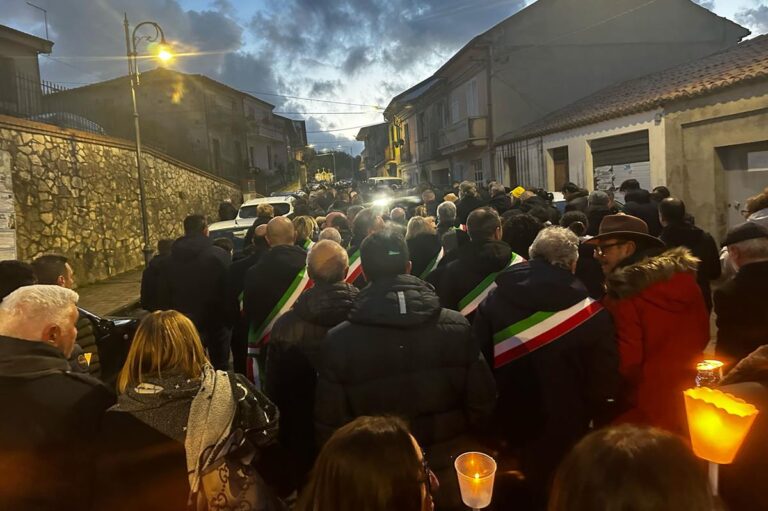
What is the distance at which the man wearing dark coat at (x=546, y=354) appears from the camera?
2.84m

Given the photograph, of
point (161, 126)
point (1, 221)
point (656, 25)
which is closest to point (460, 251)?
point (1, 221)

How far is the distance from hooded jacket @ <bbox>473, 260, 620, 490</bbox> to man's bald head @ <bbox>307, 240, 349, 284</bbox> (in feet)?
2.91

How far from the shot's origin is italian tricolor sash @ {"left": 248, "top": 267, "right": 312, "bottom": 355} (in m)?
4.18

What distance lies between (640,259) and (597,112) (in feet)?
47.4

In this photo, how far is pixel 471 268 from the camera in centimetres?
408

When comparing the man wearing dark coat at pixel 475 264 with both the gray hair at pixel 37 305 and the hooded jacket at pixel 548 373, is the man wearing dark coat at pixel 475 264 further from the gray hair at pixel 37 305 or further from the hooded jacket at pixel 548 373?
the gray hair at pixel 37 305

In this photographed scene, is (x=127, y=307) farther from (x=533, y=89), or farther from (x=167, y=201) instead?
(x=533, y=89)

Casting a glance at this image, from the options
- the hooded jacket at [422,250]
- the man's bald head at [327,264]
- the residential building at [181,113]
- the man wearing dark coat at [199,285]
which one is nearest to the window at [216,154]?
the residential building at [181,113]

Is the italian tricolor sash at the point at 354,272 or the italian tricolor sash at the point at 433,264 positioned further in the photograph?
the italian tricolor sash at the point at 433,264

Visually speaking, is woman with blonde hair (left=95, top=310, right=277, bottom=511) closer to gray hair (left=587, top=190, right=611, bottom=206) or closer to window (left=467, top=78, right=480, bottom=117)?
gray hair (left=587, top=190, right=611, bottom=206)

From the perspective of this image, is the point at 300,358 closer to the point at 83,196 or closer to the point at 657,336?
the point at 657,336

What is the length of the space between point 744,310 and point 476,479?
7.01 feet

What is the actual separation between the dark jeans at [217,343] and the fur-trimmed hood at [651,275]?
3910 millimetres

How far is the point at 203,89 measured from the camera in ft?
120
